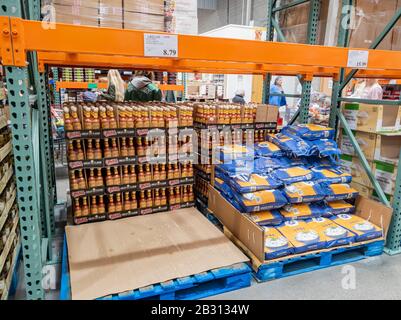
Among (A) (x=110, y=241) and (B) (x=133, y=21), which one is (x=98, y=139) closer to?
(A) (x=110, y=241)

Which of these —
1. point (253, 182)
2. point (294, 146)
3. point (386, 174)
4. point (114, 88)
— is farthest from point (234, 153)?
point (114, 88)

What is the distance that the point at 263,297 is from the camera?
2570 mm

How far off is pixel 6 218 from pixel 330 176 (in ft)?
10.4

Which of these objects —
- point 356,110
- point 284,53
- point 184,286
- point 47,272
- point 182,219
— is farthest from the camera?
point 356,110

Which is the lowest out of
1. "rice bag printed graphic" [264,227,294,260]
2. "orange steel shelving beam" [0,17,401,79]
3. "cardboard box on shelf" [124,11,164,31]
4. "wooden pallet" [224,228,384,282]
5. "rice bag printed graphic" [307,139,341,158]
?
"wooden pallet" [224,228,384,282]

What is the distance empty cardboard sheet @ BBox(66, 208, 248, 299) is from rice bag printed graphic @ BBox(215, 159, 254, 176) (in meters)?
0.63

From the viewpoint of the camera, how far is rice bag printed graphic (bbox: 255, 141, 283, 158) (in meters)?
3.71

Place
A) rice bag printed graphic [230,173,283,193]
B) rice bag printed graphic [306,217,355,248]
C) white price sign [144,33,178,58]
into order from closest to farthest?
white price sign [144,33,178,58] → rice bag printed graphic [306,217,355,248] → rice bag printed graphic [230,173,283,193]

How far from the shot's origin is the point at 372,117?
3705mm

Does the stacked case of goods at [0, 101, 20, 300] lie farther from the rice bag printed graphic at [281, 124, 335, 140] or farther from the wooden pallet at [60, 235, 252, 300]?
the rice bag printed graphic at [281, 124, 335, 140]

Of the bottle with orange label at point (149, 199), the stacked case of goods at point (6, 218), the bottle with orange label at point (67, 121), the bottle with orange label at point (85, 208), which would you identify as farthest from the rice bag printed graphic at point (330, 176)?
the stacked case of goods at point (6, 218)

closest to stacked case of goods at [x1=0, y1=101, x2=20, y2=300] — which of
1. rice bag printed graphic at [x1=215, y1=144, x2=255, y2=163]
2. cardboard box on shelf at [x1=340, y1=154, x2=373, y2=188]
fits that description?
rice bag printed graphic at [x1=215, y1=144, x2=255, y2=163]

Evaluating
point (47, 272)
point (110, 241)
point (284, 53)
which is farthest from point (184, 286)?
point (284, 53)

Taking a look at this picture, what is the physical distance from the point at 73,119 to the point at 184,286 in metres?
2.06
